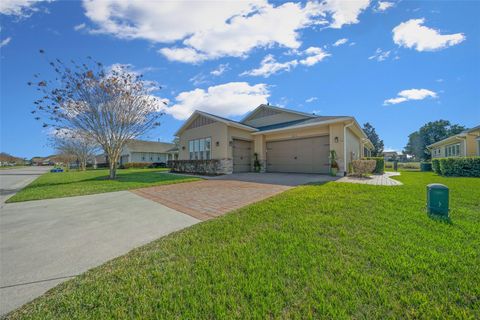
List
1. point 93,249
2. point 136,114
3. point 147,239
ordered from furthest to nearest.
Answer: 1. point 136,114
2. point 147,239
3. point 93,249

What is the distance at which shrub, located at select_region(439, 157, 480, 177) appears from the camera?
10508mm

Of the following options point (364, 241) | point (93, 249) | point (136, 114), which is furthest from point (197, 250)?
point (136, 114)

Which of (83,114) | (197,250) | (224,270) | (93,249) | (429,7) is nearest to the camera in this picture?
(224,270)

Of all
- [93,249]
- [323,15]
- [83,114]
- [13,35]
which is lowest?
[93,249]

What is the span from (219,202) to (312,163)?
865 cm

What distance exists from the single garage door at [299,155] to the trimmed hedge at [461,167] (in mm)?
7346

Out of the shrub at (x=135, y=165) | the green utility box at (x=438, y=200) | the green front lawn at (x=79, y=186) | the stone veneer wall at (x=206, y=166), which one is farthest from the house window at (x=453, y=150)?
the shrub at (x=135, y=165)

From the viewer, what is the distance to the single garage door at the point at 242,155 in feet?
47.3

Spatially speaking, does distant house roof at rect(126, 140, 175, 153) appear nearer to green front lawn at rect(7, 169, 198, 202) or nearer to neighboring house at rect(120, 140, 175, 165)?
neighboring house at rect(120, 140, 175, 165)

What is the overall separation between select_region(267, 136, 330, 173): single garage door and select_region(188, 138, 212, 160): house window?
495cm

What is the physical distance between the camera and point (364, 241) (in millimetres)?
2832

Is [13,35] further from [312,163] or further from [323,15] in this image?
[312,163]

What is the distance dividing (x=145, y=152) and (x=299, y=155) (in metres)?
33.1

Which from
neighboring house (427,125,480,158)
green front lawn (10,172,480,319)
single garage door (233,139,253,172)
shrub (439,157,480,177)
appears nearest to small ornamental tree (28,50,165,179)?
single garage door (233,139,253,172)
